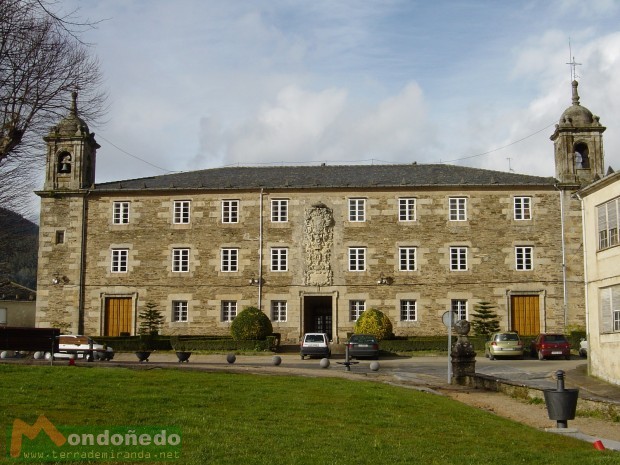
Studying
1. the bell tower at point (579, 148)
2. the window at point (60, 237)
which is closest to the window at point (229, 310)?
the window at point (60, 237)

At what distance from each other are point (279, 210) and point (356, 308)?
7.29 meters

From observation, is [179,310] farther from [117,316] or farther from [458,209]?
[458,209]

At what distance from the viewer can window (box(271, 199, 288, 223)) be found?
4594 centimetres

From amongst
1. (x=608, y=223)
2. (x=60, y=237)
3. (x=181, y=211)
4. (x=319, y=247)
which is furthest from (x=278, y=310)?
(x=608, y=223)

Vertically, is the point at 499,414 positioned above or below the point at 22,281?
below

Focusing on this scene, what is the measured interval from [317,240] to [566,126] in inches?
617

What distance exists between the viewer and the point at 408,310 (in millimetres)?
44469

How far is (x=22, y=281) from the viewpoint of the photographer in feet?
298

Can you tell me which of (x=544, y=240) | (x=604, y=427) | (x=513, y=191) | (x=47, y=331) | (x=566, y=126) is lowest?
(x=604, y=427)

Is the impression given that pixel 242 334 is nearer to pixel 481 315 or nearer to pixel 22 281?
pixel 481 315

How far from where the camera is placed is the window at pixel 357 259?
45.2m

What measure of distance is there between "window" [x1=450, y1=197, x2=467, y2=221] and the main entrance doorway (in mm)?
8699

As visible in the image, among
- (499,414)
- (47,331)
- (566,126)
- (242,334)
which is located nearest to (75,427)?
(499,414)

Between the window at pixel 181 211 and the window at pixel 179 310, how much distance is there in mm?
4783
